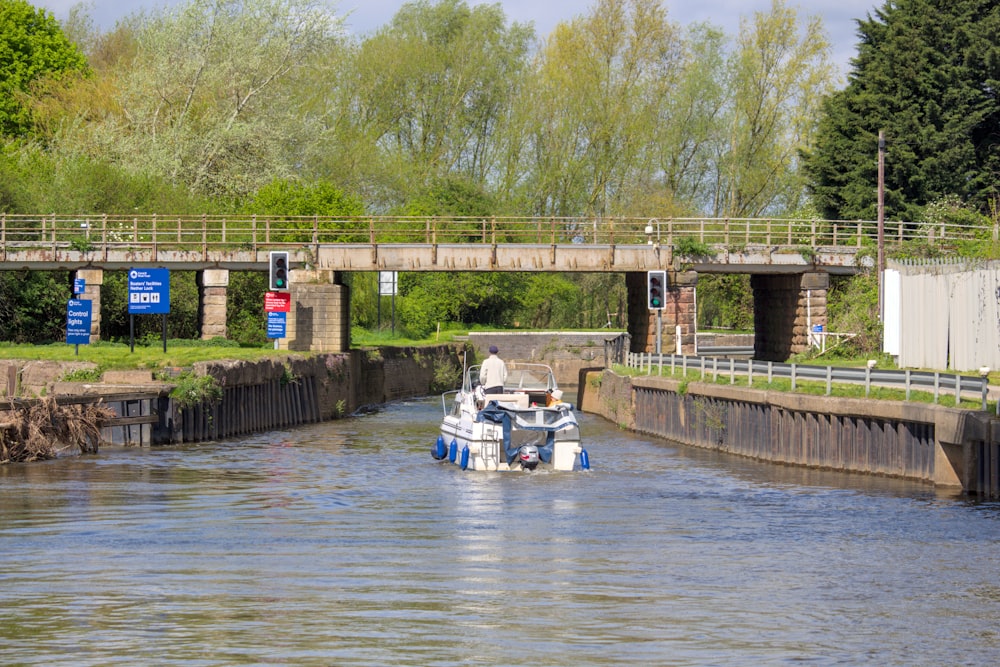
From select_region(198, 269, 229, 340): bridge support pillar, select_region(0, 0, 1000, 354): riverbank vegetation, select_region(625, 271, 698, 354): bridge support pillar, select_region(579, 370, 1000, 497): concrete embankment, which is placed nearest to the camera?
select_region(579, 370, 1000, 497): concrete embankment

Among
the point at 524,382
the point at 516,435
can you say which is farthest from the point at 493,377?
the point at 524,382

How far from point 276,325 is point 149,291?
8973 mm

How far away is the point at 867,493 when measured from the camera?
27.4 meters

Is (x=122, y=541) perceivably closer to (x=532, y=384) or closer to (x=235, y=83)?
(x=532, y=384)

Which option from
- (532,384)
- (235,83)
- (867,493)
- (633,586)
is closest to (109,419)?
(532,384)

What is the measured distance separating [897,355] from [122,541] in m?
26.9

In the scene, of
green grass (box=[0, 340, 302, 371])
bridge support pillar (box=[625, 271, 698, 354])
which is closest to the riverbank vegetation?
bridge support pillar (box=[625, 271, 698, 354])

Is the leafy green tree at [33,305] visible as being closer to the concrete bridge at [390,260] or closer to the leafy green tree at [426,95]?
the concrete bridge at [390,260]

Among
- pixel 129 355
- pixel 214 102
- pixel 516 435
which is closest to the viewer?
pixel 516 435

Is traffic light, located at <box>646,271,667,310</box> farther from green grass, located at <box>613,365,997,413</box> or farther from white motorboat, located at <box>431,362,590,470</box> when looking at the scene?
white motorboat, located at <box>431,362,590,470</box>

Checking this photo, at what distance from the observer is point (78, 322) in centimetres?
4497

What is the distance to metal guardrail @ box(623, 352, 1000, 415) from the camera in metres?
28.4

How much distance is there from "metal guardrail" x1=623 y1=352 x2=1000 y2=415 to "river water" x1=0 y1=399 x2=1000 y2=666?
2.21 meters

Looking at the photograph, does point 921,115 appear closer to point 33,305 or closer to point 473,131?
point 473,131
